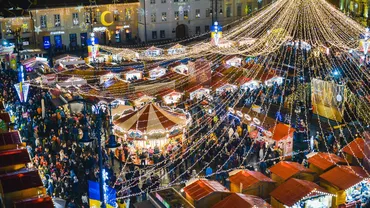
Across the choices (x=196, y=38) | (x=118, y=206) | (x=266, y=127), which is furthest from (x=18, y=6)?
(x=118, y=206)

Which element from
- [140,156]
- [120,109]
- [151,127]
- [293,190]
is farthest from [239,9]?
[293,190]

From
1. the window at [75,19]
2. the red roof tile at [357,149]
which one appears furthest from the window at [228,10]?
the red roof tile at [357,149]

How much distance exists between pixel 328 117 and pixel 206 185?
11.1 metres

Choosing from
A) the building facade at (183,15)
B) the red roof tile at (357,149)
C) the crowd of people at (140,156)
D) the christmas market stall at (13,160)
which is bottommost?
the crowd of people at (140,156)

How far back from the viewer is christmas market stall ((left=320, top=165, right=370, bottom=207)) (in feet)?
51.8

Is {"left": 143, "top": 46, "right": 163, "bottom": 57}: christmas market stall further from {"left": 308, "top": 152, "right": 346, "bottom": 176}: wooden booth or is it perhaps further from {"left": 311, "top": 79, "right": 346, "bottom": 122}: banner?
{"left": 308, "top": 152, "right": 346, "bottom": 176}: wooden booth

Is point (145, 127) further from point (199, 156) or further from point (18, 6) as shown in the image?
point (18, 6)

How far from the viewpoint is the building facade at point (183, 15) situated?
152 feet

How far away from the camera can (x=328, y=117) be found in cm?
2441

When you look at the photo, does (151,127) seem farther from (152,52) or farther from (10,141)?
(152,52)

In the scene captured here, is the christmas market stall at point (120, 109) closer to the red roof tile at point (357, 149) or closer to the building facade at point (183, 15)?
the red roof tile at point (357, 149)

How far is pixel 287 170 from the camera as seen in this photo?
16.6m

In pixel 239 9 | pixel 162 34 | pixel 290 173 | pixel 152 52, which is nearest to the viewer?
pixel 290 173

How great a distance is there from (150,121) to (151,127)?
276 millimetres
